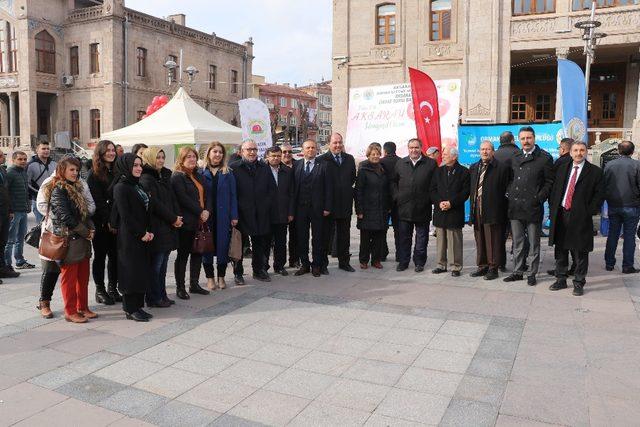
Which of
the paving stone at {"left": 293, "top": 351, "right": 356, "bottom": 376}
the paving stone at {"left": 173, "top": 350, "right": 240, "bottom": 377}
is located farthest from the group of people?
the paving stone at {"left": 293, "top": 351, "right": 356, "bottom": 376}

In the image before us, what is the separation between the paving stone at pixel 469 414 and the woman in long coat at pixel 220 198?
4025 millimetres

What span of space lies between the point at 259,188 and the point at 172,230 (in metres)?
1.56

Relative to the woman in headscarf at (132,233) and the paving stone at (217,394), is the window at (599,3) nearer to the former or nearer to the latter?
the woman in headscarf at (132,233)

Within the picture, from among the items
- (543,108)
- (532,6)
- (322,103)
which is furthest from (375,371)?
(322,103)

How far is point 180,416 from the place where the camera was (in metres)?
3.78

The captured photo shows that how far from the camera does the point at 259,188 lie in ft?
24.4

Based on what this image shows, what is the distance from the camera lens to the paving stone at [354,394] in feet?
12.9

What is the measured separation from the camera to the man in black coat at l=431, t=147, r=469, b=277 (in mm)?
7848

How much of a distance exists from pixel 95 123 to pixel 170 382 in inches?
1352

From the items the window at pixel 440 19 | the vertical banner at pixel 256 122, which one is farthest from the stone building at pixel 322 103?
the vertical banner at pixel 256 122

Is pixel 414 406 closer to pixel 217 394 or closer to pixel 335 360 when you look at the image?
pixel 335 360

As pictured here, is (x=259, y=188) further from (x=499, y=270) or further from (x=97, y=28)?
(x=97, y=28)

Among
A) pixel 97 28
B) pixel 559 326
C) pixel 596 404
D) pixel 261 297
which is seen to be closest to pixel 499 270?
pixel 559 326

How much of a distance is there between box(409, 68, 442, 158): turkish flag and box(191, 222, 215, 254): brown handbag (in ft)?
16.2
